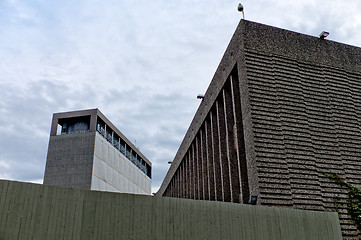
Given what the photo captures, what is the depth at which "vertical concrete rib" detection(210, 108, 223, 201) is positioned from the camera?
17.1 metres

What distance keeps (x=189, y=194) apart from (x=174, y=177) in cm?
679

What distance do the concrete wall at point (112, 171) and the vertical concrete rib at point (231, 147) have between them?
71.5ft

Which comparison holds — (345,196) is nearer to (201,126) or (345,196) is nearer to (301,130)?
(301,130)

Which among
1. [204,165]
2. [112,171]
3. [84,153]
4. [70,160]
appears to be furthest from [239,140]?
[112,171]

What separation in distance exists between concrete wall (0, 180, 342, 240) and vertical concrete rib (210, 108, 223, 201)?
769 centimetres

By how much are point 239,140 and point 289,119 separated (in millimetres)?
2303

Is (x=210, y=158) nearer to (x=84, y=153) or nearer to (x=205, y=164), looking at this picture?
(x=205, y=164)

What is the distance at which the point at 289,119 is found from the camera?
40.0ft

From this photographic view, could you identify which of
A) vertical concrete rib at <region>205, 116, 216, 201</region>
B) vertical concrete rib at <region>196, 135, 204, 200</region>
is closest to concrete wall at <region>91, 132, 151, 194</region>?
vertical concrete rib at <region>196, 135, 204, 200</region>

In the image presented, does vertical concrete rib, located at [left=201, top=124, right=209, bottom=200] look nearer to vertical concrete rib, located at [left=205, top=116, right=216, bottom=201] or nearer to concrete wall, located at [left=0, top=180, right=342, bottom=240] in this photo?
vertical concrete rib, located at [left=205, top=116, right=216, bottom=201]

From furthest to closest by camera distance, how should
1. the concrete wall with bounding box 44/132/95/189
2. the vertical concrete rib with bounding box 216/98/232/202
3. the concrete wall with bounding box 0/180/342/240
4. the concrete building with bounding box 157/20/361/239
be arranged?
the concrete wall with bounding box 44/132/95/189, the vertical concrete rib with bounding box 216/98/232/202, the concrete building with bounding box 157/20/361/239, the concrete wall with bounding box 0/180/342/240

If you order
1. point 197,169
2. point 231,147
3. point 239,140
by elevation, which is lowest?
point 239,140

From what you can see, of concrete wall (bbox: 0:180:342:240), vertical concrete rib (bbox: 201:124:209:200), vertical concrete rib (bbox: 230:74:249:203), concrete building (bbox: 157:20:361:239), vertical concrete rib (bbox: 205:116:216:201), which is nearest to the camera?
concrete wall (bbox: 0:180:342:240)

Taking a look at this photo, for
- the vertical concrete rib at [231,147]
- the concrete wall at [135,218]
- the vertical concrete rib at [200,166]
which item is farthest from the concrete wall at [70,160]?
the concrete wall at [135,218]
